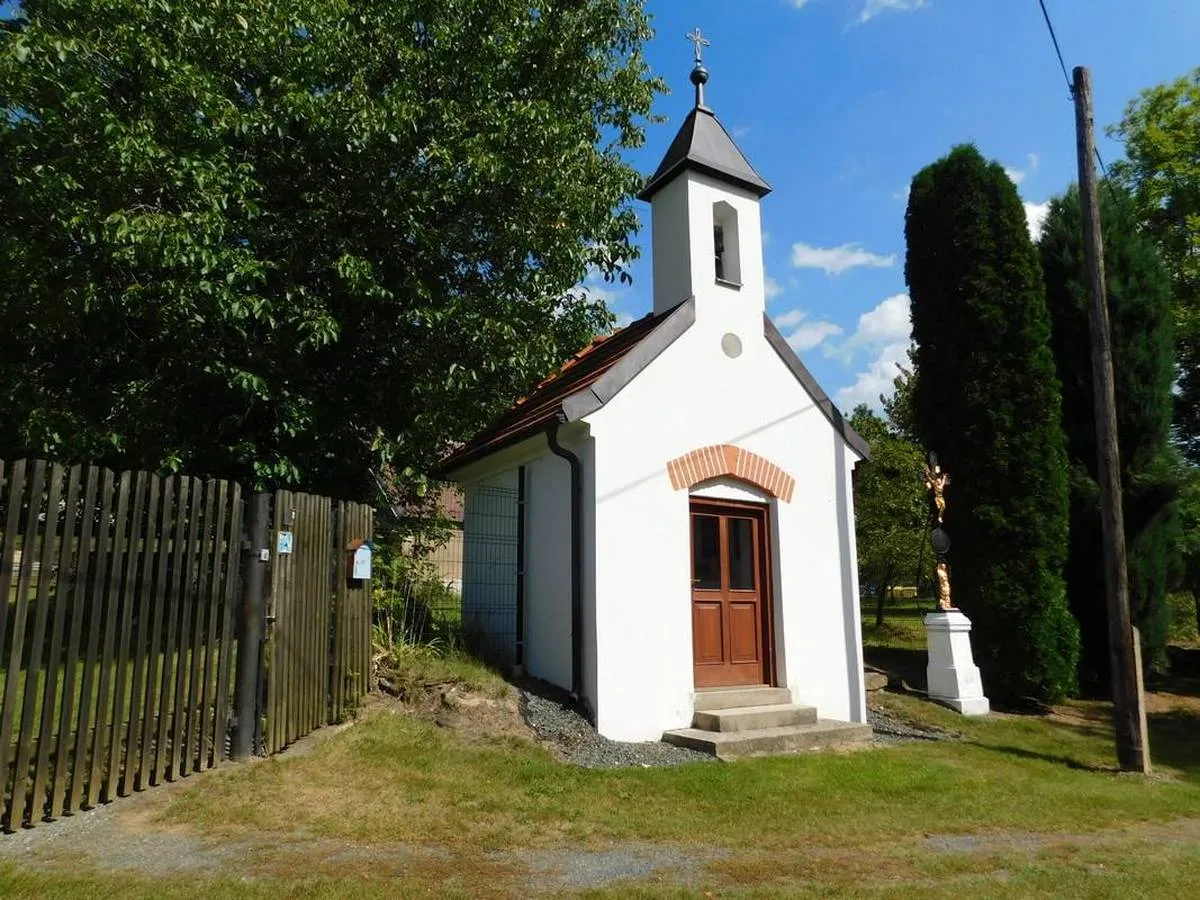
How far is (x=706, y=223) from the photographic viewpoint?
32.8 feet

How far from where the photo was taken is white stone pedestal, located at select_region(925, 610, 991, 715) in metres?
11.1

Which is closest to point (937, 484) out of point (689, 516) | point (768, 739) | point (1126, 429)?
point (1126, 429)

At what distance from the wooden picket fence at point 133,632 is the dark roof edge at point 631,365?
104 inches

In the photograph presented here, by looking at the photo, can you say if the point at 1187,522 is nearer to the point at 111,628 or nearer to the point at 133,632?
the point at 133,632

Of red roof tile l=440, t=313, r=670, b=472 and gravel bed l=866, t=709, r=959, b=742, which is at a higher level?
red roof tile l=440, t=313, r=670, b=472

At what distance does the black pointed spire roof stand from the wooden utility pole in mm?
3555

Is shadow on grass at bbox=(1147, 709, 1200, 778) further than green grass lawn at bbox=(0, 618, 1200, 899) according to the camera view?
Yes

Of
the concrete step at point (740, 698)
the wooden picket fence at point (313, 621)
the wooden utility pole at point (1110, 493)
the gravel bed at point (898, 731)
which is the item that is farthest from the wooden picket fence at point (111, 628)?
the wooden utility pole at point (1110, 493)

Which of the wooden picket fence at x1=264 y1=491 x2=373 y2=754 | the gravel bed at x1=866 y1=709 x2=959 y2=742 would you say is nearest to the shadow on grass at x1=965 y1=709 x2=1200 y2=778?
the gravel bed at x1=866 y1=709 x2=959 y2=742

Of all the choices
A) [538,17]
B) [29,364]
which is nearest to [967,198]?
[538,17]

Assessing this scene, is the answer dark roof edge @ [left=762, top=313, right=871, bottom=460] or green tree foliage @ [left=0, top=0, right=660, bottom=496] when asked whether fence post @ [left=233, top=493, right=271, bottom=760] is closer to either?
green tree foliage @ [left=0, top=0, right=660, bottom=496]

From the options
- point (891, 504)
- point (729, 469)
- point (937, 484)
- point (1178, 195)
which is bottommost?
point (729, 469)

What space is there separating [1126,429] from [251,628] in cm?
1323

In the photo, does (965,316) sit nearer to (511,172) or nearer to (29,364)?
(511,172)
